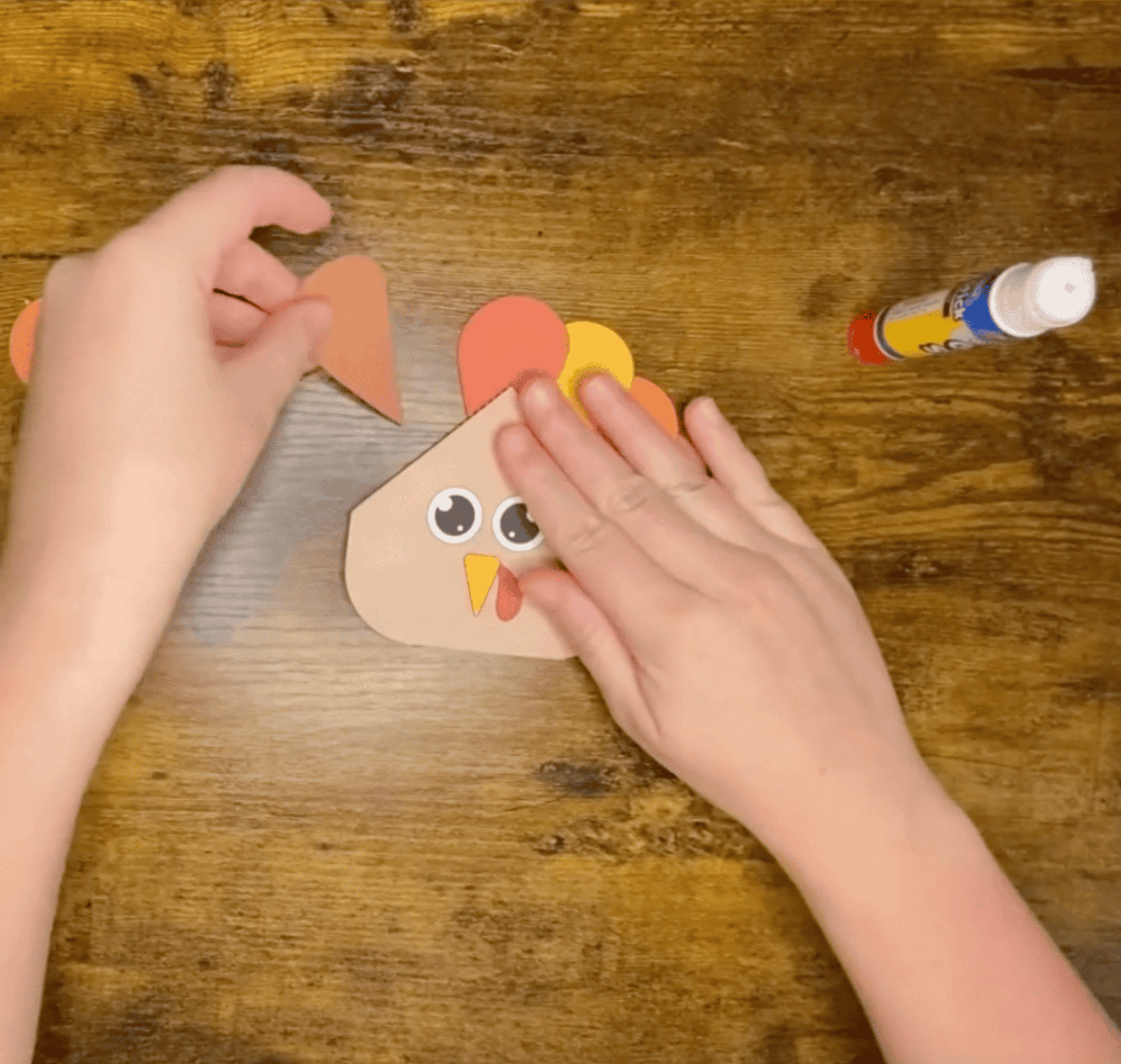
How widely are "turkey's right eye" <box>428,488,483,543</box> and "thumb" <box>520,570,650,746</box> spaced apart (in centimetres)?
6

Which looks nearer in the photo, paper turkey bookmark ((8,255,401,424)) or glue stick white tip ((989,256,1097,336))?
glue stick white tip ((989,256,1097,336))

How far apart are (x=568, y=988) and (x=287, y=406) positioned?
468mm

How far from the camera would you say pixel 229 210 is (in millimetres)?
639

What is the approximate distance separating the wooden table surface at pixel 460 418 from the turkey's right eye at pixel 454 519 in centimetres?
4

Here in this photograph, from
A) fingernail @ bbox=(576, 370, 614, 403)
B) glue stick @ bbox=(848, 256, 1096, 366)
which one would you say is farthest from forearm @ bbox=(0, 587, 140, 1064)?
glue stick @ bbox=(848, 256, 1096, 366)

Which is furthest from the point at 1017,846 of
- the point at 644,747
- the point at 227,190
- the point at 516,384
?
the point at 227,190

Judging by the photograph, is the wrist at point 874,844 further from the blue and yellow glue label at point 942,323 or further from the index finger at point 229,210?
the index finger at point 229,210

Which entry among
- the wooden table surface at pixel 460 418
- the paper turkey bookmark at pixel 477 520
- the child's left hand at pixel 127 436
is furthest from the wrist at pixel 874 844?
the child's left hand at pixel 127 436

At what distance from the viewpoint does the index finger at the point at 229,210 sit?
61 centimetres

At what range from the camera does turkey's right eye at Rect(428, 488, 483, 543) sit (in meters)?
0.76

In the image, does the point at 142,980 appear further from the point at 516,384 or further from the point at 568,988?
the point at 516,384

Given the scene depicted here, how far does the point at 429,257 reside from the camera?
76 centimetres

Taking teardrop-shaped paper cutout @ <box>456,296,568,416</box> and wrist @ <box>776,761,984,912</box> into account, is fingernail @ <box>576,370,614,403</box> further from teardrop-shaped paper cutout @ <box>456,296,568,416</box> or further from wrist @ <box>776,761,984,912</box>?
wrist @ <box>776,761,984,912</box>

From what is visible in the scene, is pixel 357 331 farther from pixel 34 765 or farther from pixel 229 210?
pixel 34 765
